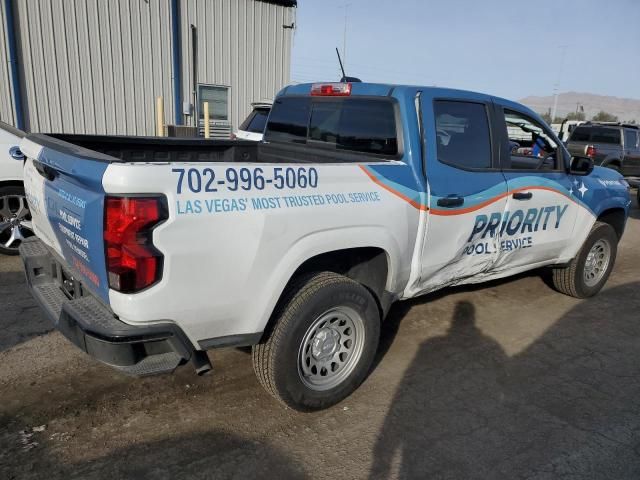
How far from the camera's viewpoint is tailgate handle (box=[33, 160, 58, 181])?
2.67m

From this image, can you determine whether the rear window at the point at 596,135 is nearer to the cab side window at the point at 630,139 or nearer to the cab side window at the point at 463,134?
the cab side window at the point at 630,139

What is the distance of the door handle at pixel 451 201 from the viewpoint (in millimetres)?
3279

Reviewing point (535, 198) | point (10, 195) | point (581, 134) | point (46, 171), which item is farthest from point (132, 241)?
point (581, 134)

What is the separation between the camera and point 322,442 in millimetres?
2736

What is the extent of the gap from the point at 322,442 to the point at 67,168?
1.95 meters

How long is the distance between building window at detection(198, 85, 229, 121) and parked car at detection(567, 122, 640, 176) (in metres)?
9.83

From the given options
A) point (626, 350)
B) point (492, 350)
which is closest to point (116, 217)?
point (492, 350)

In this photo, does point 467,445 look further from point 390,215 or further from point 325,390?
point 390,215

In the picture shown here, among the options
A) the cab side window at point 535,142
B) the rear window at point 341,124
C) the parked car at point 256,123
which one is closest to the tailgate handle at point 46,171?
the rear window at point 341,124

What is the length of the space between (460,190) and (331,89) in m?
1.26

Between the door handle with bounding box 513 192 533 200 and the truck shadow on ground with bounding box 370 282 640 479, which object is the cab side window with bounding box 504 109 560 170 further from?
the truck shadow on ground with bounding box 370 282 640 479

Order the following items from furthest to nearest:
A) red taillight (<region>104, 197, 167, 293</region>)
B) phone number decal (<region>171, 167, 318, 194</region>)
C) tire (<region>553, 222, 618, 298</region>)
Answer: tire (<region>553, 222, 618, 298</region>)
phone number decal (<region>171, 167, 318, 194</region>)
red taillight (<region>104, 197, 167, 293</region>)

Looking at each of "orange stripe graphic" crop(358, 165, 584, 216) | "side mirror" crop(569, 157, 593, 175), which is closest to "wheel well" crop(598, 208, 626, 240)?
"side mirror" crop(569, 157, 593, 175)

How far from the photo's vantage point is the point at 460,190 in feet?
11.2
